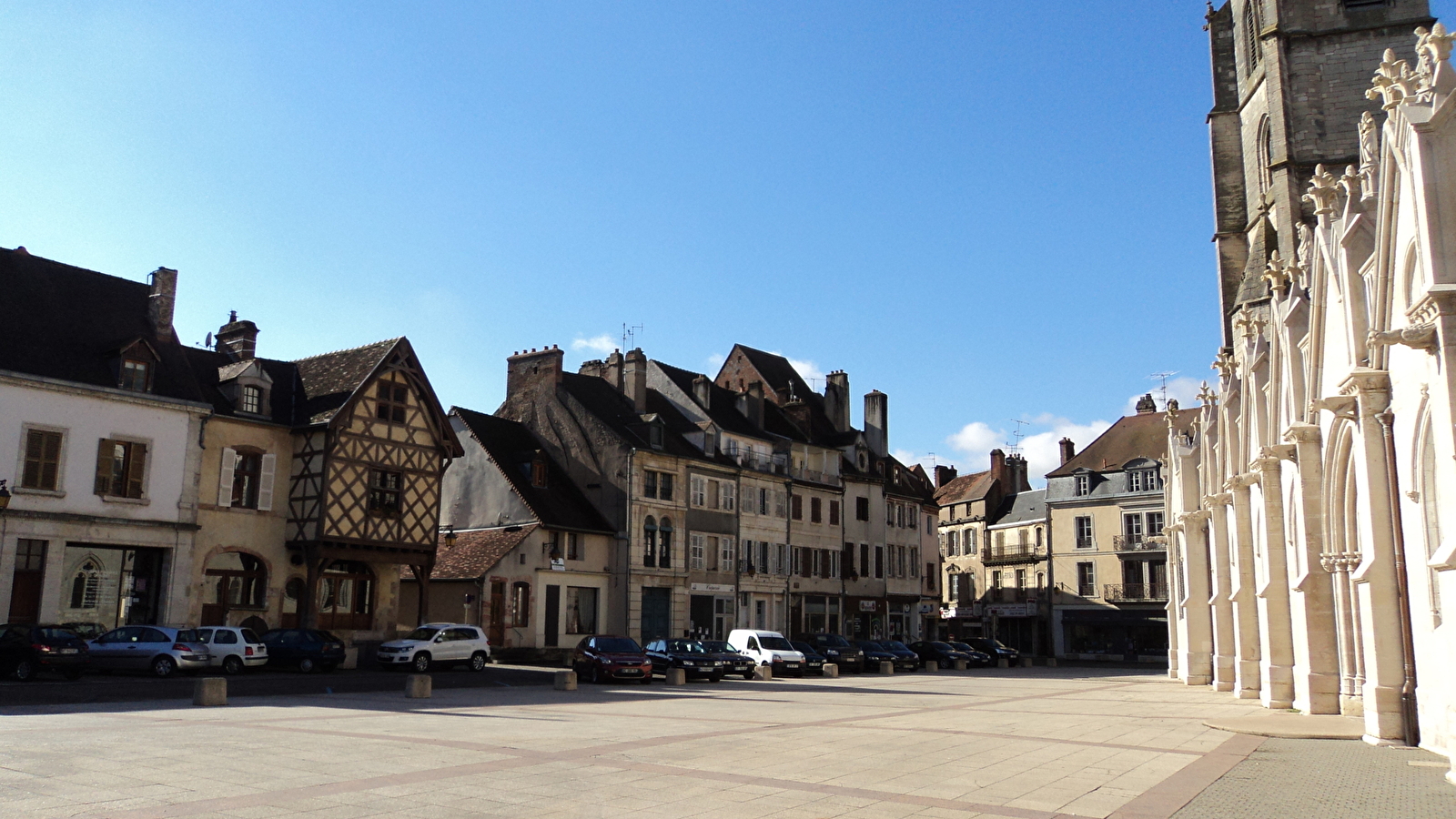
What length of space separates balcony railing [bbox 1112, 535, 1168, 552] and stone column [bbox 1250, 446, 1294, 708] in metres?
34.8

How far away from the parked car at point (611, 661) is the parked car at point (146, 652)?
9274 millimetres

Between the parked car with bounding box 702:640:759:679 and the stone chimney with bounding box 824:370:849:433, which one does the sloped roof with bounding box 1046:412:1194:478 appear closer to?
the stone chimney with bounding box 824:370:849:433

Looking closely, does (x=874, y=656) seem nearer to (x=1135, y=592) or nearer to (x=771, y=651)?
(x=771, y=651)

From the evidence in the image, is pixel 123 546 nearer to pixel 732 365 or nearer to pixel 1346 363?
pixel 1346 363

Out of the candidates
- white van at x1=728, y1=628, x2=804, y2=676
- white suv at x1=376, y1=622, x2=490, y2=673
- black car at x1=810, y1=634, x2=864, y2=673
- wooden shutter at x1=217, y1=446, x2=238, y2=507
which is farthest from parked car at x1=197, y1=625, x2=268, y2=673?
black car at x1=810, y1=634, x2=864, y2=673

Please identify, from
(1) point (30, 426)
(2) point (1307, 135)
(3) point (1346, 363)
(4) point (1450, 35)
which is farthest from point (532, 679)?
(2) point (1307, 135)

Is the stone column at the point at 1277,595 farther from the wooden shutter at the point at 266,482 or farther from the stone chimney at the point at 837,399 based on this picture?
the stone chimney at the point at 837,399

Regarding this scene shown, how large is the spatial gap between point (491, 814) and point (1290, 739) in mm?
12451

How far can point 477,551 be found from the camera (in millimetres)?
38906

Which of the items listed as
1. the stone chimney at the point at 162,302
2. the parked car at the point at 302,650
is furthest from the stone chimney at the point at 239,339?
the parked car at the point at 302,650

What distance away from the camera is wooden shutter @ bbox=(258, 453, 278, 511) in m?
32.1

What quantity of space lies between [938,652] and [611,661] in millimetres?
22091

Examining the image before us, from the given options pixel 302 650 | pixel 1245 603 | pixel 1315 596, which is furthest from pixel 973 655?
pixel 1315 596

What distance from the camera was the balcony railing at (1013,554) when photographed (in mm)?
61219
